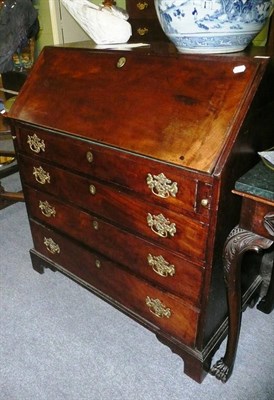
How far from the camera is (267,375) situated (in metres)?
1.37

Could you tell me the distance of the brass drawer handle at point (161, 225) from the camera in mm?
1115

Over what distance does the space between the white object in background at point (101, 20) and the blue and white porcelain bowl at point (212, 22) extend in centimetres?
33

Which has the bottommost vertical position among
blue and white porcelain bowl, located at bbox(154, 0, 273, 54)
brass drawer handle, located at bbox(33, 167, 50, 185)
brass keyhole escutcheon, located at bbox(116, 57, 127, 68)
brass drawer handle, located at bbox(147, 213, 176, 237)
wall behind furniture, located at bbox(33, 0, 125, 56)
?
brass drawer handle, located at bbox(33, 167, 50, 185)

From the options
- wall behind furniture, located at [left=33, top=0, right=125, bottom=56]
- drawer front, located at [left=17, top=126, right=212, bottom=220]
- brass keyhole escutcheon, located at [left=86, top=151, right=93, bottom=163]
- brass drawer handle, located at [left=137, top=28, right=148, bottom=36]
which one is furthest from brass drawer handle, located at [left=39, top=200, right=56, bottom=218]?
wall behind furniture, located at [left=33, top=0, right=125, bottom=56]

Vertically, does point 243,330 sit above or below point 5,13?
below

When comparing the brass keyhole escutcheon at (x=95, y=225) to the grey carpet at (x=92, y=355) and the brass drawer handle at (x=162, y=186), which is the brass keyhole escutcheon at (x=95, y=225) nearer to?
the brass drawer handle at (x=162, y=186)

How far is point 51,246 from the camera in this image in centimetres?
173

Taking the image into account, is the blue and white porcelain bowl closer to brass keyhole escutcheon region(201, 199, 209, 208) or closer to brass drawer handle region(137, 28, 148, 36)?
brass keyhole escutcheon region(201, 199, 209, 208)

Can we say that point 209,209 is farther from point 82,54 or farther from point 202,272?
point 82,54

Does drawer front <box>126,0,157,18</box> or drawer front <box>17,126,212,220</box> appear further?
drawer front <box>126,0,157,18</box>

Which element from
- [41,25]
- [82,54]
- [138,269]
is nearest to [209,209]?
[138,269]

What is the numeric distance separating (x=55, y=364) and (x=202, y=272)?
31.0 inches

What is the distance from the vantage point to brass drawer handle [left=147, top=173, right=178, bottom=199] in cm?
104

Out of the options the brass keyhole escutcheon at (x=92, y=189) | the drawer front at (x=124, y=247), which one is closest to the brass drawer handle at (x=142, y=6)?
the drawer front at (x=124, y=247)
